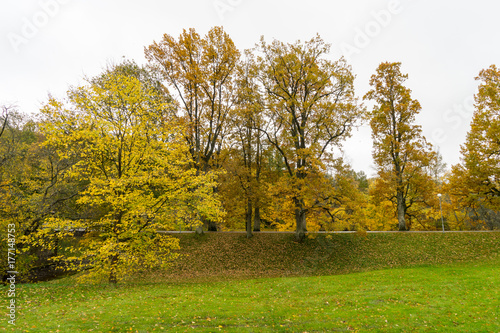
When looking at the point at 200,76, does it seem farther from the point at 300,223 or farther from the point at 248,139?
the point at 300,223

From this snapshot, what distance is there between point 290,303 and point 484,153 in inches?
918

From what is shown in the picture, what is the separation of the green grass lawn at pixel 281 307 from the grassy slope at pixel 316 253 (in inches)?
188

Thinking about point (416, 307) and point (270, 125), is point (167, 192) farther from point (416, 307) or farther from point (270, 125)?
point (270, 125)

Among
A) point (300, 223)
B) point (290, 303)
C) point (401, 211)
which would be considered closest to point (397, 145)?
point (401, 211)

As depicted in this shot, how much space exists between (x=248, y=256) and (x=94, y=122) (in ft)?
50.3

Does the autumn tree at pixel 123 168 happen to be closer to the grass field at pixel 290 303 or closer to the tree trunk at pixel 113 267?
the tree trunk at pixel 113 267

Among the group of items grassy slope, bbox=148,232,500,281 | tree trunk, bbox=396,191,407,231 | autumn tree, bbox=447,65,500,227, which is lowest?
grassy slope, bbox=148,232,500,281

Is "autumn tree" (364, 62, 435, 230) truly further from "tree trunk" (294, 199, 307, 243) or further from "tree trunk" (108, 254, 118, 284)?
"tree trunk" (108, 254, 118, 284)

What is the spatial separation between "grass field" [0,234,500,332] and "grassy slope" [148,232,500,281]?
285 mm

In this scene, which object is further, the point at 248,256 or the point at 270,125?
the point at 270,125

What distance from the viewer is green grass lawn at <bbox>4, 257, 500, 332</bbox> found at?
8.31 m

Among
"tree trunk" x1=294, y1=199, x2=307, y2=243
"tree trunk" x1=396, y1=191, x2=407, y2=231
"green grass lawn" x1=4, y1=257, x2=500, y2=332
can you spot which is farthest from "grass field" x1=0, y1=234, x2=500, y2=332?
"tree trunk" x1=396, y1=191, x2=407, y2=231

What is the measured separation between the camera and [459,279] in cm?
1451

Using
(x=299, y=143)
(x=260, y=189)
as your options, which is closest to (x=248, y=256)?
(x=260, y=189)
